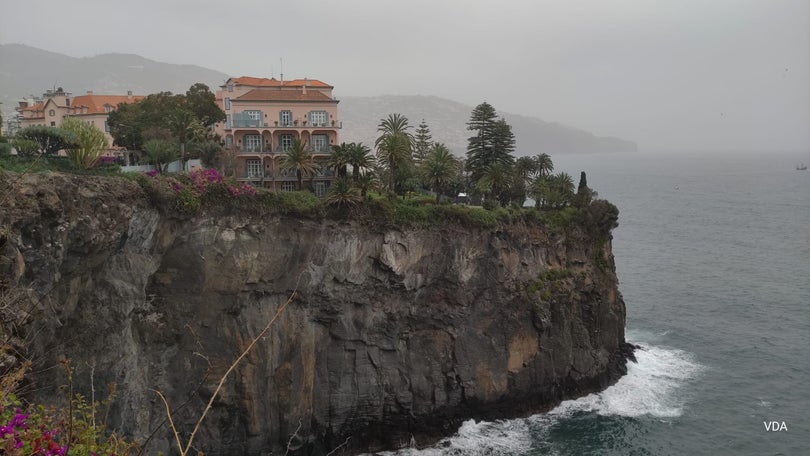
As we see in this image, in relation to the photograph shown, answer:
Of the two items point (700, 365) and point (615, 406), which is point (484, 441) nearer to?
point (615, 406)

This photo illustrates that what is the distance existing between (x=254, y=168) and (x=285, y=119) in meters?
5.45

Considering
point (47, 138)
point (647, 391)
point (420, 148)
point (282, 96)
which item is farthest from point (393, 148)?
point (647, 391)

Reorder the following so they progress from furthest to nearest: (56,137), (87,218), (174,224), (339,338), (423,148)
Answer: (423,148) → (339,338) → (56,137) → (174,224) → (87,218)

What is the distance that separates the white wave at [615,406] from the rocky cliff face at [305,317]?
3.67 feet

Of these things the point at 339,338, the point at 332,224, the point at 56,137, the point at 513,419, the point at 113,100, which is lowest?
the point at 513,419

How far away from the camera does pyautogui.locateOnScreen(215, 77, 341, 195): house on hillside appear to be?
53906 millimetres

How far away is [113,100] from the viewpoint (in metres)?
71.8

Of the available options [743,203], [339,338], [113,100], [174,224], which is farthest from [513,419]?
[743,203]

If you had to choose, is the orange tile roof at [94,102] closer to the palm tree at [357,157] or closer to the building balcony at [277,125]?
the building balcony at [277,125]

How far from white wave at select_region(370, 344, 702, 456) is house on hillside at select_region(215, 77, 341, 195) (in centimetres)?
2427

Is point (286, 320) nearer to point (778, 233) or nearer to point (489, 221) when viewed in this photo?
point (489, 221)

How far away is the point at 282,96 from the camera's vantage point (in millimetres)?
56094

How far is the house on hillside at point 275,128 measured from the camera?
53.9 m

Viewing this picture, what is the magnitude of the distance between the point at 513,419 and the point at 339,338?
14767 millimetres
